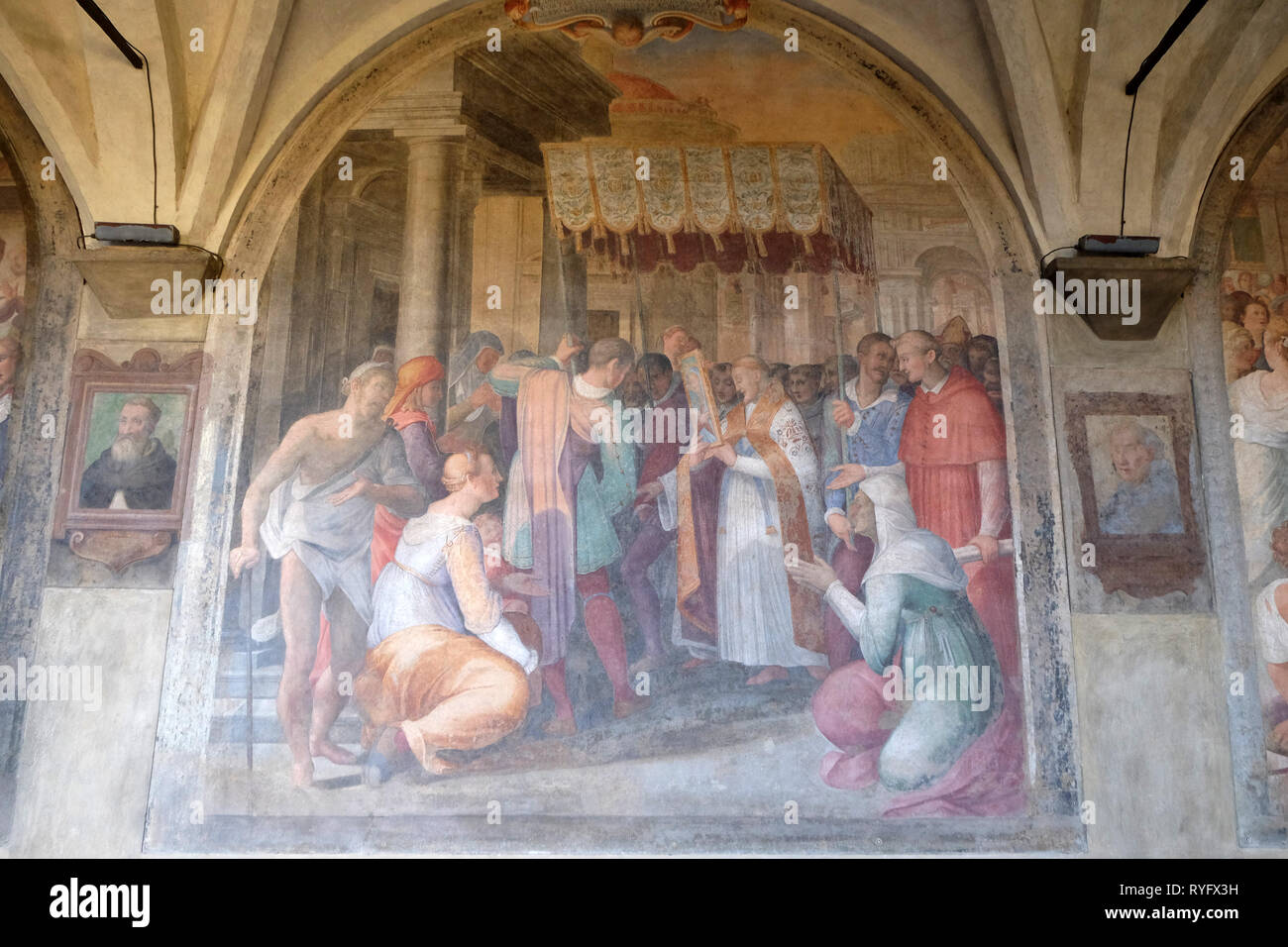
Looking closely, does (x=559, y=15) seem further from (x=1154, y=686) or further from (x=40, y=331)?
(x=1154, y=686)

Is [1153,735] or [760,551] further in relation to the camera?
[760,551]

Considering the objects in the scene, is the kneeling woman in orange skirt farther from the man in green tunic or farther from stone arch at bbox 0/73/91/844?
stone arch at bbox 0/73/91/844

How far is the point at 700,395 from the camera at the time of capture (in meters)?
8.42

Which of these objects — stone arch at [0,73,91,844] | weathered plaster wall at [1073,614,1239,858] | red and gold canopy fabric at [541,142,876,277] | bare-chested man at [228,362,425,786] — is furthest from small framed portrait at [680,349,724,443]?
stone arch at [0,73,91,844]

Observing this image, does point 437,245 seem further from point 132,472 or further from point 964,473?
point 964,473

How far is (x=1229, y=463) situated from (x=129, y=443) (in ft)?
24.9

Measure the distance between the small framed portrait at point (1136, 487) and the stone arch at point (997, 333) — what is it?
0.24 meters

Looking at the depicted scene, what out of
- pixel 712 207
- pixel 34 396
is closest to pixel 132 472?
pixel 34 396

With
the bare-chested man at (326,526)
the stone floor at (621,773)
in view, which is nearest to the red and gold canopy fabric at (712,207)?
the bare-chested man at (326,526)

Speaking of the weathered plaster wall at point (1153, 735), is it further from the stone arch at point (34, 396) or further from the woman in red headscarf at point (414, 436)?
the stone arch at point (34, 396)

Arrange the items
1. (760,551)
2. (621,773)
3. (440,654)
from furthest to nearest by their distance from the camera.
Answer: (760,551), (440,654), (621,773)

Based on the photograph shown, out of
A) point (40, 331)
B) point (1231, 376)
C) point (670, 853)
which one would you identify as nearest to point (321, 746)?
point (670, 853)

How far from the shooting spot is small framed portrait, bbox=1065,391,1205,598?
7957 millimetres

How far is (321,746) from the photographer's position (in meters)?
7.67
